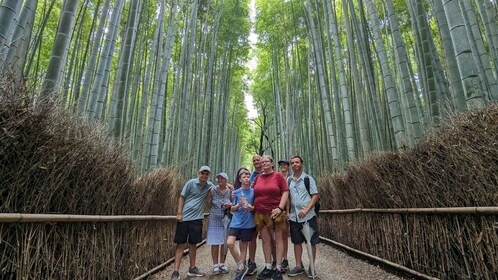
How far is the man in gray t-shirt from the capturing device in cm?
327

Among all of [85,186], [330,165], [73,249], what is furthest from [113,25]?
[330,165]

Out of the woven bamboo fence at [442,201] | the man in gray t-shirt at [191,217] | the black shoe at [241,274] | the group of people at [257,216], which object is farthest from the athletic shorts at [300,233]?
the man in gray t-shirt at [191,217]

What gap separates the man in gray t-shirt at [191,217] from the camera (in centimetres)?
327

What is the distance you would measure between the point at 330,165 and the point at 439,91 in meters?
3.88

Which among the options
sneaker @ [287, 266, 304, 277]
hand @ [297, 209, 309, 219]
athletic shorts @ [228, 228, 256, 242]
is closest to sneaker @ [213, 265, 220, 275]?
athletic shorts @ [228, 228, 256, 242]

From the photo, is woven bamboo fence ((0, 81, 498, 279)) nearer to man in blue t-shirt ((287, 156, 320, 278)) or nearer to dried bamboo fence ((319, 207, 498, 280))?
dried bamboo fence ((319, 207, 498, 280))

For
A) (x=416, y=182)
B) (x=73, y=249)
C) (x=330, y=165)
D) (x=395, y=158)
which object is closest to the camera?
(x=73, y=249)

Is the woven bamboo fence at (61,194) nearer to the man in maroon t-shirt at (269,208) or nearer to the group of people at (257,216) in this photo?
the group of people at (257,216)

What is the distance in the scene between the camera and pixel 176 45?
9.00 m

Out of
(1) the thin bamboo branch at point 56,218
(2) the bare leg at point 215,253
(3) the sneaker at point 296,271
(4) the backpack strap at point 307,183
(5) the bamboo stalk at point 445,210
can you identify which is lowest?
(3) the sneaker at point 296,271

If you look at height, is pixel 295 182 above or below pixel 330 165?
below

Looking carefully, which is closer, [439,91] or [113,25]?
[113,25]

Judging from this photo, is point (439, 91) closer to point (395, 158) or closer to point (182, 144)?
point (395, 158)

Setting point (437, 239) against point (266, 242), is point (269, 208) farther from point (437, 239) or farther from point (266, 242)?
point (437, 239)
